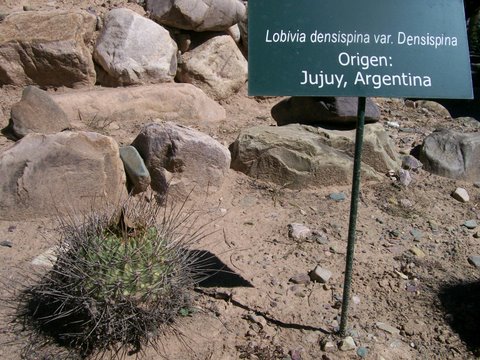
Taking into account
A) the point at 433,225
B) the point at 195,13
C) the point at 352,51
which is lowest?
the point at 433,225

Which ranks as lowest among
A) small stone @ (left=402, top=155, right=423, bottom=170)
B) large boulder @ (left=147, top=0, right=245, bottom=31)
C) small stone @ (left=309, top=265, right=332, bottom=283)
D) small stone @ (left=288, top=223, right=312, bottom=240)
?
small stone @ (left=309, top=265, right=332, bottom=283)

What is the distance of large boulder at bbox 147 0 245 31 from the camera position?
569 cm

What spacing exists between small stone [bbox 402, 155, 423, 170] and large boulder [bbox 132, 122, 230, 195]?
1648 mm

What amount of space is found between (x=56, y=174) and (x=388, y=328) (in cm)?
226

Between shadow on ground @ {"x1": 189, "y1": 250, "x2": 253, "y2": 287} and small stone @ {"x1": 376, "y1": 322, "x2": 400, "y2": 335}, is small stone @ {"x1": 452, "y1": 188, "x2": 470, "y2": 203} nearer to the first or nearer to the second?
small stone @ {"x1": 376, "y1": 322, "x2": 400, "y2": 335}

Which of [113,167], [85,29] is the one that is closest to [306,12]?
[113,167]

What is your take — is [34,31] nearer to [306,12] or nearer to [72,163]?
[72,163]

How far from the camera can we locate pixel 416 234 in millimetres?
3857

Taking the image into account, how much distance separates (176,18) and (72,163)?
262 cm

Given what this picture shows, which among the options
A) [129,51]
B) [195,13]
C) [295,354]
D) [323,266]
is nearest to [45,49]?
[129,51]

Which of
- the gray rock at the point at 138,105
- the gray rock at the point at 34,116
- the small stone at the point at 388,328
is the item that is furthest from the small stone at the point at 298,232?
the gray rock at the point at 34,116

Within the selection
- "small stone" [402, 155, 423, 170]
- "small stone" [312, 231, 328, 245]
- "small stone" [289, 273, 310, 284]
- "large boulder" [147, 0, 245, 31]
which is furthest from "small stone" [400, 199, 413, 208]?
"large boulder" [147, 0, 245, 31]

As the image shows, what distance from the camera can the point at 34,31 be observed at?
511 centimetres

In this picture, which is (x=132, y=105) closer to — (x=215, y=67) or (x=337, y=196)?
(x=215, y=67)
